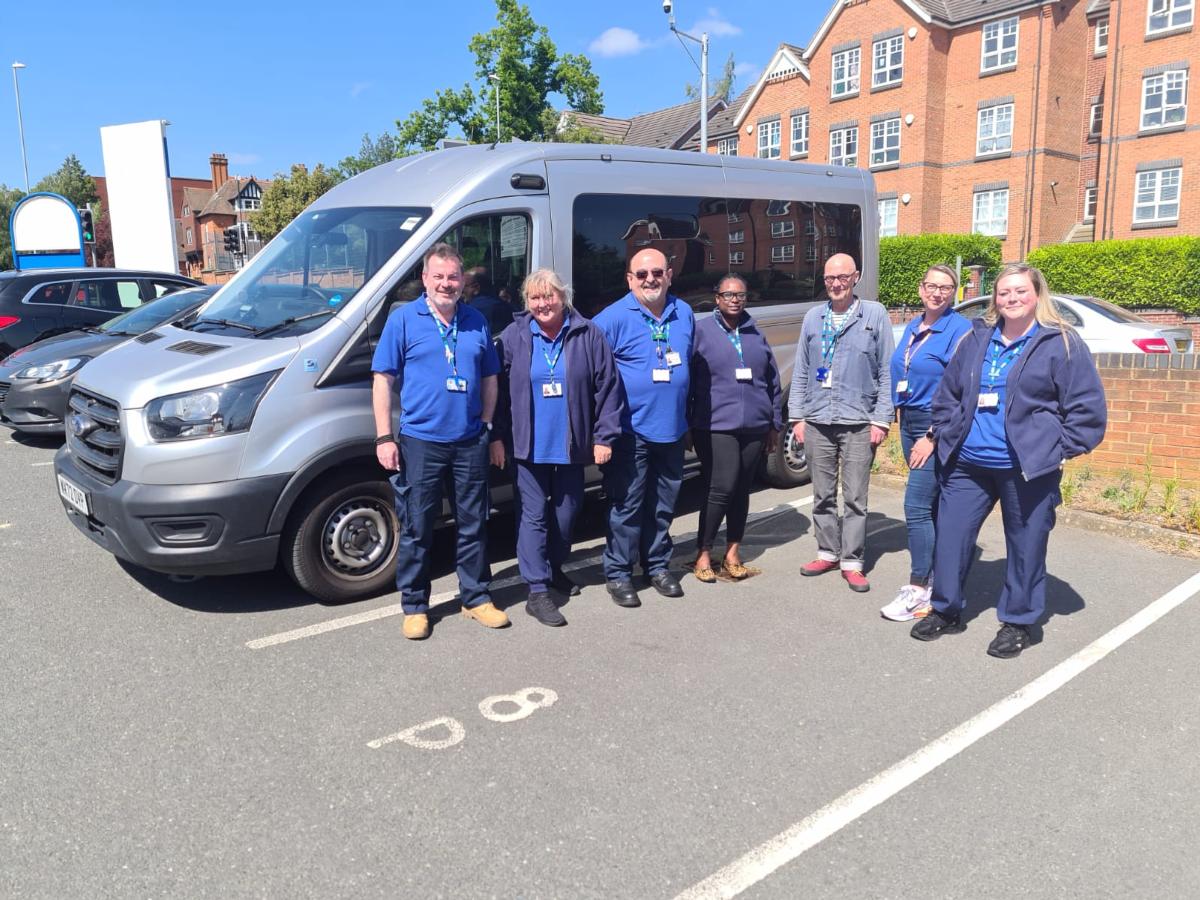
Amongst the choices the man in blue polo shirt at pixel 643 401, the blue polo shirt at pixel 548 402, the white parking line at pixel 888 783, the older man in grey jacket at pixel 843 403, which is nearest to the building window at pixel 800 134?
the older man in grey jacket at pixel 843 403

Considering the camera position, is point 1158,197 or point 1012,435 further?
point 1158,197

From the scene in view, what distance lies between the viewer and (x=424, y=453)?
14.7 ft

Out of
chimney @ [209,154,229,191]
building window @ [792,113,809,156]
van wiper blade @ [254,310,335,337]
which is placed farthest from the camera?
chimney @ [209,154,229,191]

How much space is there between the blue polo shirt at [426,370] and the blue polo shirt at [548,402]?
14.1 inches

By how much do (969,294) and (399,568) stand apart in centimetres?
2632

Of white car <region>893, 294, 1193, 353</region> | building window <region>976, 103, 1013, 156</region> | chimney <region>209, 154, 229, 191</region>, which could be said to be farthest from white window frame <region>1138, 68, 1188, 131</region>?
chimney <region>209, 154, 229, 191</region>

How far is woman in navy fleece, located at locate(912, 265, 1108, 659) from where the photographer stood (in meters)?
4.09

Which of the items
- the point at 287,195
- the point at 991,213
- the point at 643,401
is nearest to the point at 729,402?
the point at 643,401

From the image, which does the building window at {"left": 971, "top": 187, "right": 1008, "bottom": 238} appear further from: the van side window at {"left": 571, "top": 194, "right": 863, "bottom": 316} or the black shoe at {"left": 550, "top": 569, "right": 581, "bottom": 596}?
the black shoe at {"left": 550, "top": 569, "right": 581, "bottom": 596}

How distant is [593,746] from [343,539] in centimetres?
210

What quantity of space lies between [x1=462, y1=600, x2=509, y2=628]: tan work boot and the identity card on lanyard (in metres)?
1.17

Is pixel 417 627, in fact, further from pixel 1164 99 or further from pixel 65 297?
pixel 1164 99

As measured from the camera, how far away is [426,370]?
4438mm

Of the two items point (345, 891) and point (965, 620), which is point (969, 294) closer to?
point (965, 620)
